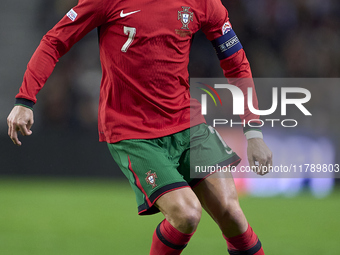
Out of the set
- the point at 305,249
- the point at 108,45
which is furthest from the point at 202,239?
the point at 108,45

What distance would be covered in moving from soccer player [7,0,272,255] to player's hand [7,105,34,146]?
0.10m

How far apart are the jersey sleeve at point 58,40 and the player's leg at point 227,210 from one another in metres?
0.92

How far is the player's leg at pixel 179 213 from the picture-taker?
2443 millimetres

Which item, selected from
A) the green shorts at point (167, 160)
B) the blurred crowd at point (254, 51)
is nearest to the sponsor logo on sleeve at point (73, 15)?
the green shorts at point (167, 160)

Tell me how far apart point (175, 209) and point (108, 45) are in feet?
2.84

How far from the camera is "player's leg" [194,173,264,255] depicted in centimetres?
264

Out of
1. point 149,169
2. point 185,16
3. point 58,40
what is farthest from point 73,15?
point 149,169

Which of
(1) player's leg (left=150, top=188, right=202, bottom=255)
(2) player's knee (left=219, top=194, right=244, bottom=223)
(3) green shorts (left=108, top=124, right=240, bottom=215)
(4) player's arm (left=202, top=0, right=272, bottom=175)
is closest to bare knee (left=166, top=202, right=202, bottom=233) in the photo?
(1) player's leg (left=150, top=188, right=202, bottom=255)

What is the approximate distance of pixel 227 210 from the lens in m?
2.62

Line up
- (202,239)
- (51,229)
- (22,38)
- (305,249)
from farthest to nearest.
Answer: (22,38), (51,229), (202,239), (305,249)

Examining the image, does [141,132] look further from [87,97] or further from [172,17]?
[87,97]

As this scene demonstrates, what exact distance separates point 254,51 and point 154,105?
4.22 m

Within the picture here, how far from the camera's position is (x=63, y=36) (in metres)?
2.60

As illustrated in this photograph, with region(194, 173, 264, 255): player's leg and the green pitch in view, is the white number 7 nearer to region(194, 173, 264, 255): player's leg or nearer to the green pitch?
region(194, 173, 264, 255): player's leg
